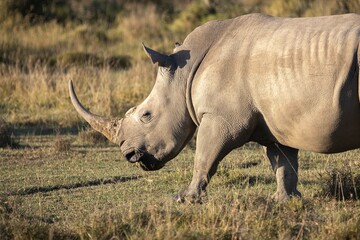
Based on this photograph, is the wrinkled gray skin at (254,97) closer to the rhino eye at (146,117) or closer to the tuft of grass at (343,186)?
the rhino eye at (146,117)

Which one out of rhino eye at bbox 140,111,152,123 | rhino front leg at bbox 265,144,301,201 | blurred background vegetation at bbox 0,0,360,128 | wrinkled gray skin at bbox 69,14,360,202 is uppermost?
wrinkled gray skin at bbox 69,14,360,202

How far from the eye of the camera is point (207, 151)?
27.1ft

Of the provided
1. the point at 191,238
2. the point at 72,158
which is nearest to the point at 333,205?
the point at 191,238

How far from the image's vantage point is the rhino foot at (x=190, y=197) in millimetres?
8281

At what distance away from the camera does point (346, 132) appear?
25.3ft

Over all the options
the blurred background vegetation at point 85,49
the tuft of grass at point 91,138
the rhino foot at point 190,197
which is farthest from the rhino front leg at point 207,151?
the blurred background vegetation at point 85,49

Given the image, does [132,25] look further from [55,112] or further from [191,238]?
[191,238]

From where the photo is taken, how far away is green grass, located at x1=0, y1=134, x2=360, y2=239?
7.05 m

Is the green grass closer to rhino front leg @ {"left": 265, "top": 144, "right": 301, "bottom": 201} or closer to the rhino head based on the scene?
rhino front leg @ {"left": 265, "top": 144, "right": 301, "bottom": 201}

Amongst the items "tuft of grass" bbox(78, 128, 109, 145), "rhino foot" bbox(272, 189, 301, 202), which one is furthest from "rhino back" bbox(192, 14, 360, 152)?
"tuft of grass" bbox(78, 128, 109, 145)

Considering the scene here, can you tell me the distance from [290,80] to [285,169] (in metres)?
1.27

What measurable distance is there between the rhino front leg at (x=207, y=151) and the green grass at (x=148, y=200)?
0.16 m

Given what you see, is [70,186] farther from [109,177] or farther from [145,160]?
[145,160]

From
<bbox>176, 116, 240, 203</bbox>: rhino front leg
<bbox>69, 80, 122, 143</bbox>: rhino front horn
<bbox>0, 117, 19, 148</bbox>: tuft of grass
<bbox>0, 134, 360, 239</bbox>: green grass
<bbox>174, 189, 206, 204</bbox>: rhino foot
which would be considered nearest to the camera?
<bbox>0, 134, 360, 239</bbox>: green grass
